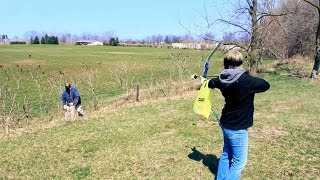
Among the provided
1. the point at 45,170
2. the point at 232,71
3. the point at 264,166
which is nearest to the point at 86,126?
the point at 45,170

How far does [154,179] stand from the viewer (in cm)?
754

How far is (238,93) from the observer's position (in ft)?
19.4

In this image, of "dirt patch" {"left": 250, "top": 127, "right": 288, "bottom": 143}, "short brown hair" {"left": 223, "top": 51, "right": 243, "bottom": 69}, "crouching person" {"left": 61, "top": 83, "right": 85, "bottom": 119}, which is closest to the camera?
"short brown hair" {"left": 223, "top": 51, "right": 243, "bottom": 69}

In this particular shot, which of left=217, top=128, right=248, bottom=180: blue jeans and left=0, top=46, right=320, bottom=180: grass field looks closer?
left=217, top=128, right=248, bottom=180: blue jeans

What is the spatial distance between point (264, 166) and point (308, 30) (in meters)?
44.6

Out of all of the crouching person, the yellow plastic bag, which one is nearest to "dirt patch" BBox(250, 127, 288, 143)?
the yellow plastic bag

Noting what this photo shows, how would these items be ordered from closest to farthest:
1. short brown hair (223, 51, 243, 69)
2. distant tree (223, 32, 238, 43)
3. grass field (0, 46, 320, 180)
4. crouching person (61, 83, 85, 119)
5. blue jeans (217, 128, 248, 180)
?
short brown hair (223, 51, 243, 69)
blue jeans (217, 128, 248, 180)
grass field (0, 46, 320, 180)
crouching person (61, 83, 85, 119)
distant tree (223, 32, 238, 43)

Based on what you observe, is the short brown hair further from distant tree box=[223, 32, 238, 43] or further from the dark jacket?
distant tree box=[223, 32, 238, 43]

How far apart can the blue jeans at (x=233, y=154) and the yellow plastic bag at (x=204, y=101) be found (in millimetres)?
801

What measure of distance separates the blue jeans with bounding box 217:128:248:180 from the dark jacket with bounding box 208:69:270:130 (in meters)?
0.12

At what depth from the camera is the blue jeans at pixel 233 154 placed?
6.09 metres

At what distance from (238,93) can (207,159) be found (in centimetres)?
284

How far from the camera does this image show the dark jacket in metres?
5.84

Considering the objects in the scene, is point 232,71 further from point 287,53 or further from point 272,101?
point 287,53
